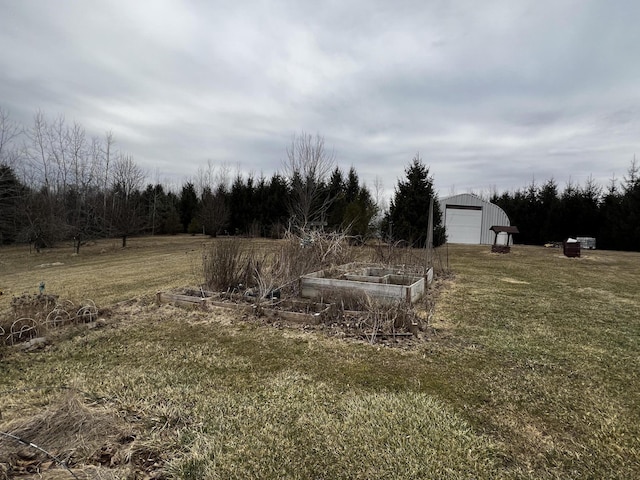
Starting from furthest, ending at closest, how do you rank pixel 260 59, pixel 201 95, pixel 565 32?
pixel 201 95 < pixel 260 59 < pixel 565 32

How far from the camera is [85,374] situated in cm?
335

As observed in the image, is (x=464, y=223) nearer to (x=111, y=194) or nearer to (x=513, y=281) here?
(x=513, y=281)

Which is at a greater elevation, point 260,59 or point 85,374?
point 260,59

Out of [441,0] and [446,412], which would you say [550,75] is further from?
[446,412]

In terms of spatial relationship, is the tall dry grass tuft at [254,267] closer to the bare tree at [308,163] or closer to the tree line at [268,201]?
the tree line at [268,201]

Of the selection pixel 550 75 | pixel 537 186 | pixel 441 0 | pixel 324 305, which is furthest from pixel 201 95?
pixel 537 186

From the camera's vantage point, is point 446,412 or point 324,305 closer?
point 446,412

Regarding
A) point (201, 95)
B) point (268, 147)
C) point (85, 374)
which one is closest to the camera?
point (85, 374)

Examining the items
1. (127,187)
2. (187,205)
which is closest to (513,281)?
(127,187)

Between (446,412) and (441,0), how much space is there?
650cm

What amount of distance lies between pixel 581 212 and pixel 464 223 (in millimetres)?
6989

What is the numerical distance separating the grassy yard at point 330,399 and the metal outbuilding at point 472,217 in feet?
60.6

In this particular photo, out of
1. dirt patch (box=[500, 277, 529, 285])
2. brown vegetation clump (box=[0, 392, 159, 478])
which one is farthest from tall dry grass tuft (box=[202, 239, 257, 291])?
dirt patch (box=[500, 277, 529, 285])

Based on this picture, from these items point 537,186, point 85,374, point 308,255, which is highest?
point 537,186
